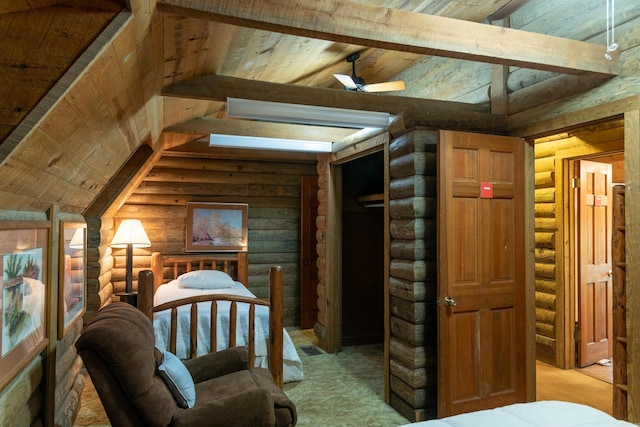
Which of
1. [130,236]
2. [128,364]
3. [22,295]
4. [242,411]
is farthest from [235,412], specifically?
[130,236]

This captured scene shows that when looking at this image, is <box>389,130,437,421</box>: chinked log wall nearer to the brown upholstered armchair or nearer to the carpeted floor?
the carpeted floor

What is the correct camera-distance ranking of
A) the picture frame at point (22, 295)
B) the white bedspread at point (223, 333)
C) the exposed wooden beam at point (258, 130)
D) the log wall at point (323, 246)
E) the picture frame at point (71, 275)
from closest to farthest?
the picture frame at point (22, 295) < the picture frame at point (71, 275) < the white bedspread at point (223, 333) < the exposed wooden beam at point (258, 130) < the log wall at point (323, 246)

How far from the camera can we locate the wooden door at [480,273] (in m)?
2.90

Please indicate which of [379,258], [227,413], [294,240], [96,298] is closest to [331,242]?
[379,258]

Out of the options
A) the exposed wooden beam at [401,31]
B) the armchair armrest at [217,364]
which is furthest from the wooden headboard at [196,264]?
the exposed wooden beam at [401,31]

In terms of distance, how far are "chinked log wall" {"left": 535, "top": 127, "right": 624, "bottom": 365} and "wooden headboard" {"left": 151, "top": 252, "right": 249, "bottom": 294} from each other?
359 cm

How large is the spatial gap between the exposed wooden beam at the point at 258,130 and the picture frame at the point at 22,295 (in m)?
2.03

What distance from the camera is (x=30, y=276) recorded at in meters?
1.89

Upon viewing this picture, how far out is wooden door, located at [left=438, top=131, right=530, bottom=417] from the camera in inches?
114

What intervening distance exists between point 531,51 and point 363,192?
3129 millimetres

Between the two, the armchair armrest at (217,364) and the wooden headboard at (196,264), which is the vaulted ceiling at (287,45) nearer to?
the armchair armrest at (217,364)

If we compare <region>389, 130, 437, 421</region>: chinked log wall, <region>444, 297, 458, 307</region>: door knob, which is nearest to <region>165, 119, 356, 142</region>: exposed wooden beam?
<region>389, 130, 437, 421</region>: chinked log wall

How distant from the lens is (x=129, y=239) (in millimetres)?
4711

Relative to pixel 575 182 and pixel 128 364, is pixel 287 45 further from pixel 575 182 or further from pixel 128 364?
pixel 575 182
